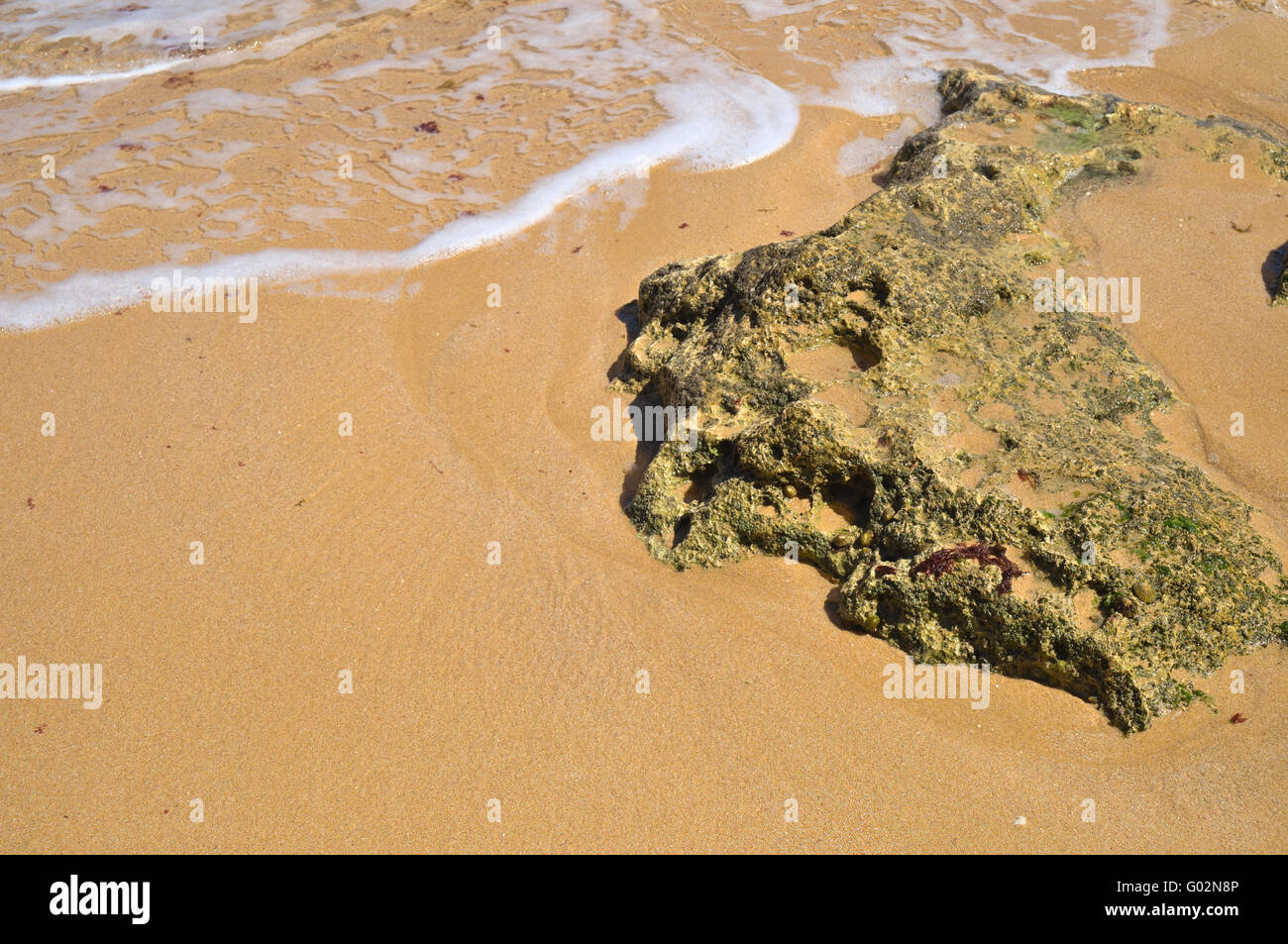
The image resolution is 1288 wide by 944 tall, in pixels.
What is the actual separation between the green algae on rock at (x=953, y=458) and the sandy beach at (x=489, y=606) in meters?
0.16

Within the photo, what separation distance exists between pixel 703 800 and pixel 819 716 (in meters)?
0.51

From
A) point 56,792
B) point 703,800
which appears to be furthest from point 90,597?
point 703,800

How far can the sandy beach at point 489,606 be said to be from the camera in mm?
3102

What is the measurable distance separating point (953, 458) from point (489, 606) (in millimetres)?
1861

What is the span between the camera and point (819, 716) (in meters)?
3.32

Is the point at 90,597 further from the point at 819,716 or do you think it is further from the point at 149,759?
the point at 819,716

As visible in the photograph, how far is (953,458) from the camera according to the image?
360cm
